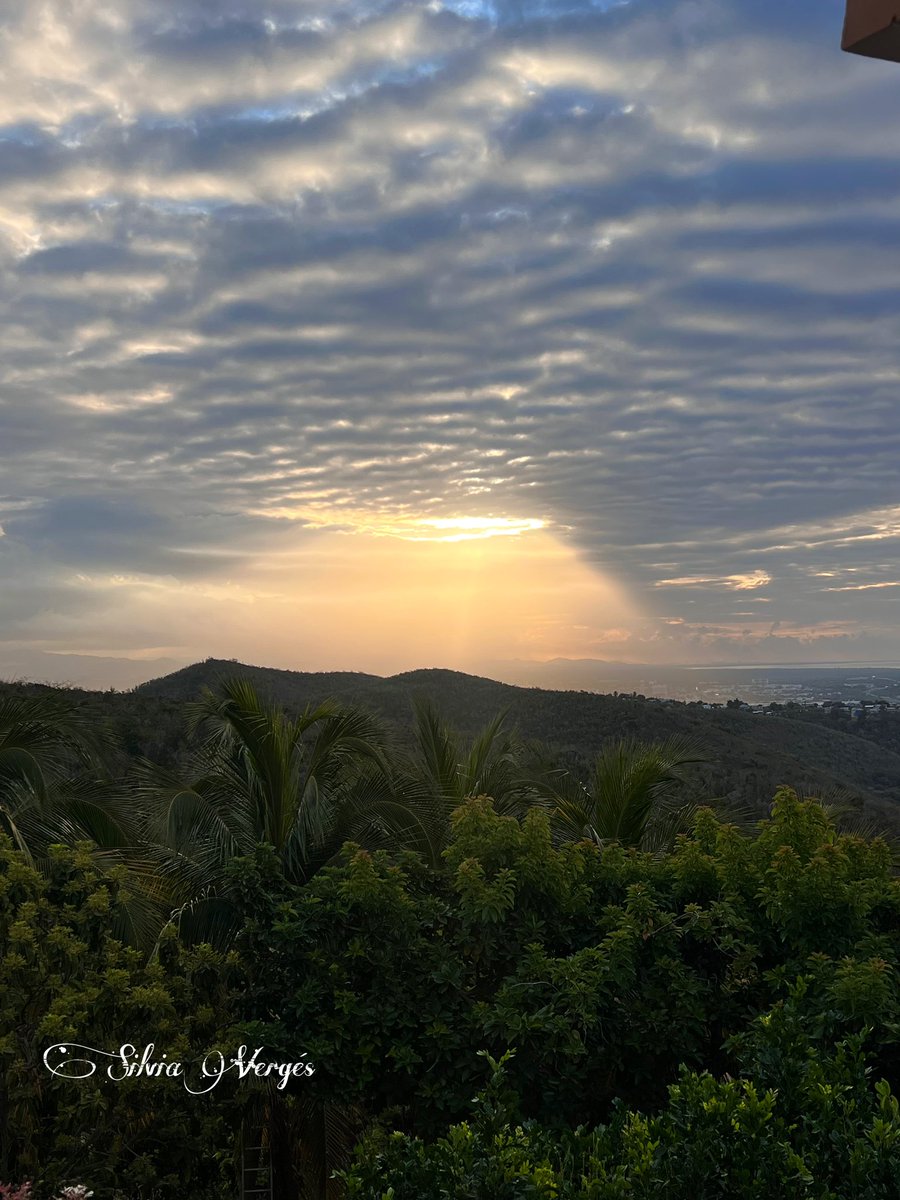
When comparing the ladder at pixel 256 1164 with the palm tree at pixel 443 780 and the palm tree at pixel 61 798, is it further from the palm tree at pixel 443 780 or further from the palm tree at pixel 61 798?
the palm tree at pixel 443 780

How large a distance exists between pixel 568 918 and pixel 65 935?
11.2ft

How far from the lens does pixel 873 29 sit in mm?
2867

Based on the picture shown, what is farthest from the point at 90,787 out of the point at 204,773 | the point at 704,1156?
the point at 704,1156

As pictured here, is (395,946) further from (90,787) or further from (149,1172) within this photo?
(90,787)

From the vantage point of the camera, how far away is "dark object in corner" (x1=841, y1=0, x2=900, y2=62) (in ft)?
9.25

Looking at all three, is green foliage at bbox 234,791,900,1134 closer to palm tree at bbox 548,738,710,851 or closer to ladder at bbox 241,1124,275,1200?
ladder at bbox 241,1124,275,1200

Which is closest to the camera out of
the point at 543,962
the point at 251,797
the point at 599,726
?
the point at 543,962

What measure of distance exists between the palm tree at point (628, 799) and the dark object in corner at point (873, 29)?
30.1ft

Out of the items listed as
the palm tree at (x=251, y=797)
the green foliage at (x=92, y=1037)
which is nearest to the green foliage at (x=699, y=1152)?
the green foliage at (x=92, y=1037)

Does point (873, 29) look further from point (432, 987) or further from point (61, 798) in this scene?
point (61, 798)

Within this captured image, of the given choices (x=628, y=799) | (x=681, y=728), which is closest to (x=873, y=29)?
(x=628, y=799)

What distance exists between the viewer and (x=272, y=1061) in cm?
666

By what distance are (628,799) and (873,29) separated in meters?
9.80

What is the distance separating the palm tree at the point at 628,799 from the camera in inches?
466
